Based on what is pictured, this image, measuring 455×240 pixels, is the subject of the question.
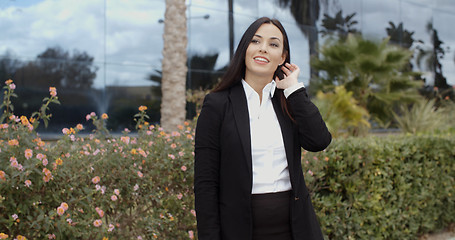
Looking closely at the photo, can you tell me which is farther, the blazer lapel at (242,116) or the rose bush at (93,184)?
the rose bush at (93,184)

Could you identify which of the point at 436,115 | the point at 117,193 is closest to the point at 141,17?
the point at 436,115

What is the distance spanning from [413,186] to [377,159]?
827mm

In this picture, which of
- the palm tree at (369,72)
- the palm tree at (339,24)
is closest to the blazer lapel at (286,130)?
the palm tree at (369,72)

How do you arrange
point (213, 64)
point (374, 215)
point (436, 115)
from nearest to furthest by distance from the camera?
point (374, 215)
point (436, 115)
point (213, 64)

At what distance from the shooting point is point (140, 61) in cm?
1112

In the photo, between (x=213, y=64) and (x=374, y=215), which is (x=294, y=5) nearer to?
(x=213, y=64)

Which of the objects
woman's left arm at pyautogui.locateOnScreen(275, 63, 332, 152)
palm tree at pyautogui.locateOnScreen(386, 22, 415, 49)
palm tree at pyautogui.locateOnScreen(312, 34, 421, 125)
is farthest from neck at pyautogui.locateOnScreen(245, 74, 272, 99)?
palm tree at pyautogui.locateOnScreen(386, 22, 415, 49)

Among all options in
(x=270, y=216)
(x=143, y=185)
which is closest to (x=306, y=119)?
(x=270, y=216)

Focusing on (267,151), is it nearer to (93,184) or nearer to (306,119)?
(306,119)

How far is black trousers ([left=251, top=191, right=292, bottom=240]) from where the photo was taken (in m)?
Answer: 1.82

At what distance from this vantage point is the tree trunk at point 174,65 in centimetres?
750

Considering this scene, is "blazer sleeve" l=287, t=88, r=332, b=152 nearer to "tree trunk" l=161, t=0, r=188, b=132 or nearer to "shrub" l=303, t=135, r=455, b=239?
"shrub" l=303, t=135, r=455, b=239

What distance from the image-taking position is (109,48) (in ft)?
34.7

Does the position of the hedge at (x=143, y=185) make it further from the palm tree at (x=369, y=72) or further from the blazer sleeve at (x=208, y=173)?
the palm tree at (x=369, y=72)
